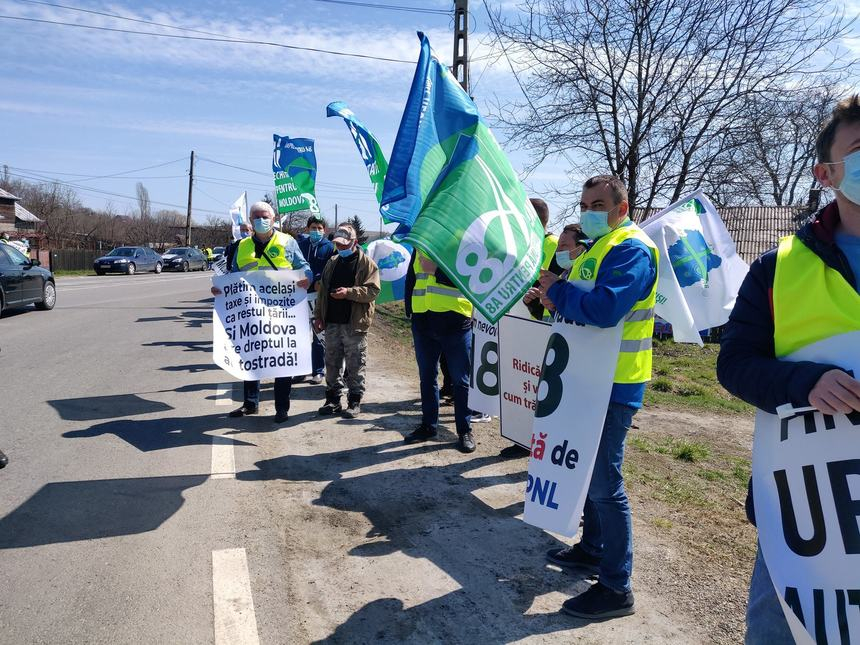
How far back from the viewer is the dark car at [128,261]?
35500mm

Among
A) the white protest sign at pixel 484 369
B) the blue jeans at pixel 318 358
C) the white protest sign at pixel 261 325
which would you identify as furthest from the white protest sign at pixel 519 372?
the blue jeans at pixel 318 358

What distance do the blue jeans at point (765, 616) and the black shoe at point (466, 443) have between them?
3.85 metres

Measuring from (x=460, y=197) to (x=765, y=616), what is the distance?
8.05 feet

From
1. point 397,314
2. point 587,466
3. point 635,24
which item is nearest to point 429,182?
point 587,466

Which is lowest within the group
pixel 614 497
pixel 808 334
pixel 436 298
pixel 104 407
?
pixel 104 407

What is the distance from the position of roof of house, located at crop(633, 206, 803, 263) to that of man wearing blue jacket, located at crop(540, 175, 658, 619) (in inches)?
633

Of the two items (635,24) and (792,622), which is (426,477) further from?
(635,24)

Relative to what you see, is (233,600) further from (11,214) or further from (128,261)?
(11,214)

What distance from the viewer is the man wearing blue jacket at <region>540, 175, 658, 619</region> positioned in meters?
3.21

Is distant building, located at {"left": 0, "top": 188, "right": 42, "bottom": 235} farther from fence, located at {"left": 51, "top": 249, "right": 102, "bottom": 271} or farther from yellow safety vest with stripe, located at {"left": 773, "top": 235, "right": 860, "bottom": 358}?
yellow safety vest with stripe, located at {"left": 773, "top": 235, "right": 860, "bottom": 358}

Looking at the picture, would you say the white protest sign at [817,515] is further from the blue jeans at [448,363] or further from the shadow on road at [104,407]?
the shadow on road at [104,407]

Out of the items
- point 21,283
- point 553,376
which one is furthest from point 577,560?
point 21,283

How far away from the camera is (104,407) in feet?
23.0

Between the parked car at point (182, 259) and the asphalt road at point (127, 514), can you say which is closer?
the asphalt road at point (127, 514)
